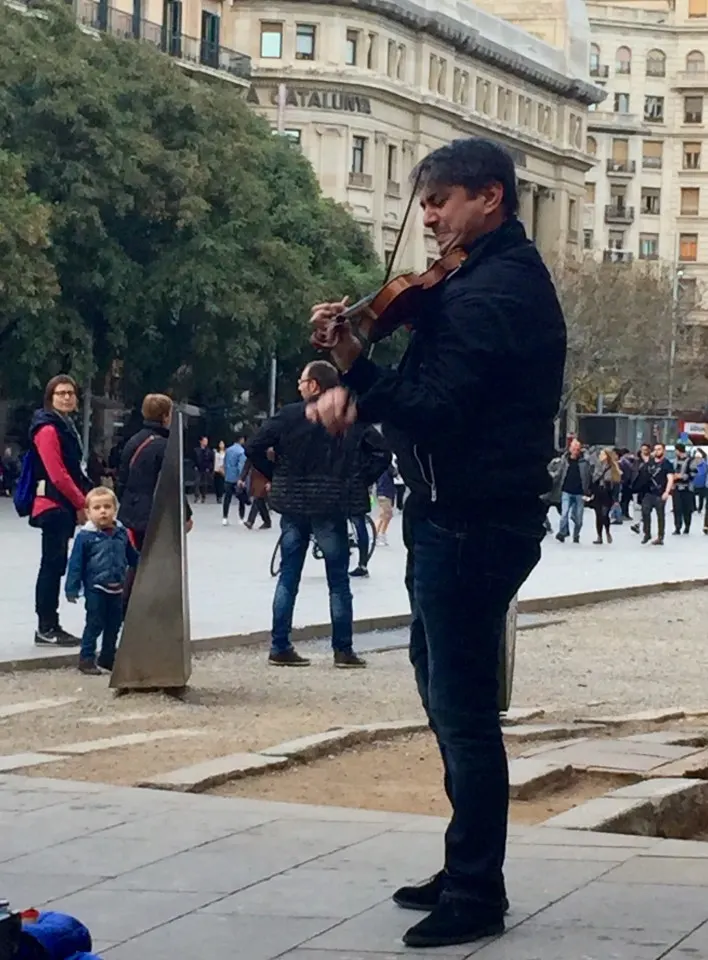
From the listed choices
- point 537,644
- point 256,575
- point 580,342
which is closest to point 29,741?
point 537,644

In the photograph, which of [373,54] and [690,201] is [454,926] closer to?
[373,54]

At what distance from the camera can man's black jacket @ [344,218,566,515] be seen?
5.37m

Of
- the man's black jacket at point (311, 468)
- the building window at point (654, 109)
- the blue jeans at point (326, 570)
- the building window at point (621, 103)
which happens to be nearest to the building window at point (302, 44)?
the building window at point (621, 103)

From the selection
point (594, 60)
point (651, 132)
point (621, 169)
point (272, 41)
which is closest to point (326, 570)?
point (272, 41)

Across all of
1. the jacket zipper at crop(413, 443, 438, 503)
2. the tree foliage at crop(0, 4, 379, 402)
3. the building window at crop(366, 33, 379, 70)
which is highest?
the building window at crop(366, 33, 379, 70)

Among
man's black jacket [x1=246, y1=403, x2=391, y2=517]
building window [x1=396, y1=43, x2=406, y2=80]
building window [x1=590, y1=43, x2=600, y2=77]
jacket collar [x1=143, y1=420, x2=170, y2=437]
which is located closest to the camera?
man's black jacket [x1=246, y1=403, x2=391, y2=517]

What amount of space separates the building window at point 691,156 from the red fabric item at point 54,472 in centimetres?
12345

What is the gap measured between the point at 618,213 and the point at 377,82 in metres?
40.8

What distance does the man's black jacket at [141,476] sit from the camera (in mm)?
14180

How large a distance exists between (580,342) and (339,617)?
73863mm

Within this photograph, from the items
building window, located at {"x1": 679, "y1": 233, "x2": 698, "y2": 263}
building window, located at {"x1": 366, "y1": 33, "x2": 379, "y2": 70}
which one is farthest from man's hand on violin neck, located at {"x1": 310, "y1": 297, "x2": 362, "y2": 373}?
building window, located at {"x1": 679, "y1": 233, "x2": 698, "y2": 263}

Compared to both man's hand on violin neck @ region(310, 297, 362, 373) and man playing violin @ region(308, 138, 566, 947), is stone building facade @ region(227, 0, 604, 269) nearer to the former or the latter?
man playing violin @ region(308, 138, 566, 947)

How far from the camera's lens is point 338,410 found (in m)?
5.41

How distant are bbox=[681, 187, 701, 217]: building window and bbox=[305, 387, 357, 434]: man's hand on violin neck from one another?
12991 cm
